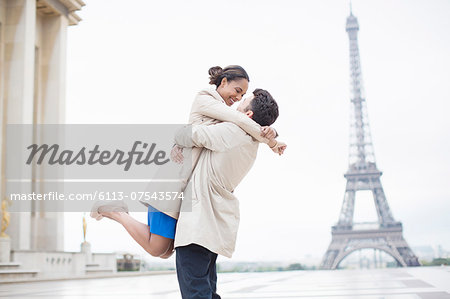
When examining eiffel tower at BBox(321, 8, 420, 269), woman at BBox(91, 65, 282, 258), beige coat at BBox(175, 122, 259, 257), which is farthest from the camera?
eiffel tower at BBox(321, 8, 420, 269)

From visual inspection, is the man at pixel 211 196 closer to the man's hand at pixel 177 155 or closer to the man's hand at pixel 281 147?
the man's hand at pixel 177 155

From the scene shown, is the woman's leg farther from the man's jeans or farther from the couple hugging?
the man's jeans

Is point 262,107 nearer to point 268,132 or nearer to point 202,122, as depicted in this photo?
point 268,132

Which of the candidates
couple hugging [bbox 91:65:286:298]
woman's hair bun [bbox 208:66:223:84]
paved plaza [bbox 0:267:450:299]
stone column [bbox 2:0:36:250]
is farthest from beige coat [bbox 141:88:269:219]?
stone column [bbox 2:0:36:250]

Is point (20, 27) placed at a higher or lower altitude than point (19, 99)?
higher

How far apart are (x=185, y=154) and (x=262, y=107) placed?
36 cm

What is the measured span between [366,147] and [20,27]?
74.2 feet

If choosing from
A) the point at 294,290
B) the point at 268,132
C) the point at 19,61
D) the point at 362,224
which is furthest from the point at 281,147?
the point at 362,224

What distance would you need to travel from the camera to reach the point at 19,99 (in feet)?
52.1

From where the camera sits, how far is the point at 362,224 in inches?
1158

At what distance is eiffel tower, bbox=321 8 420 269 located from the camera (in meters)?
28.3

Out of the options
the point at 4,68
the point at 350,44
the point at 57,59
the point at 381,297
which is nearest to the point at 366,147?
the point at 350,44

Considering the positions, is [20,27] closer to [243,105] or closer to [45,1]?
[45,1]

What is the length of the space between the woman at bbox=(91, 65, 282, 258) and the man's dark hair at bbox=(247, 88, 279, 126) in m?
0.07
